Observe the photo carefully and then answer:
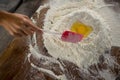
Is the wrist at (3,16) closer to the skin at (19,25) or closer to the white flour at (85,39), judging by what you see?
the skin at (19,25)

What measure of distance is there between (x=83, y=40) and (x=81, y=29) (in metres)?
0.06

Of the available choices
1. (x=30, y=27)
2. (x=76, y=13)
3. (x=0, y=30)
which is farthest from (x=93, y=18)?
(x=0, y=30)

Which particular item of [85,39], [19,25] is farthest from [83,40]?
[19,25]

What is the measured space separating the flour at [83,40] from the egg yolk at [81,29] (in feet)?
0.07

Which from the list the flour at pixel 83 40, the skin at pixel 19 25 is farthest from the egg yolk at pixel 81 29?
the skin at pixel 19 25

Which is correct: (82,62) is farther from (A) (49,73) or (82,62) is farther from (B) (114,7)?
(B) (114,7)

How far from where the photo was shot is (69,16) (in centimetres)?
110

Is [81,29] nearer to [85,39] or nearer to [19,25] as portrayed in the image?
[85,39]

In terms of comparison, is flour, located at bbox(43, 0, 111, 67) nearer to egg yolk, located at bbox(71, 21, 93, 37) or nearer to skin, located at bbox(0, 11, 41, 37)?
egg yolk, located at bbox(71, 21, 93, 37)

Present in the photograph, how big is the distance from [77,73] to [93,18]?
32 centimetres

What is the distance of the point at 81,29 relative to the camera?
3.26ft

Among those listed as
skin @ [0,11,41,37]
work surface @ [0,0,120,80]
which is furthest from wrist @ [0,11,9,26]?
work surface @ [0,0,120,80]

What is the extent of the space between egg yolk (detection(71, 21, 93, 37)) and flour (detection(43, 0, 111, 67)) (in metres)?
0.02

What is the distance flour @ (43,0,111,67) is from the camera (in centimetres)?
95
